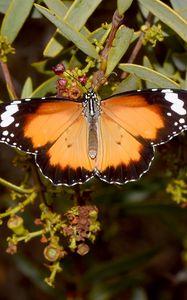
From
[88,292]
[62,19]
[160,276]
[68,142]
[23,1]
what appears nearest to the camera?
[62,19]

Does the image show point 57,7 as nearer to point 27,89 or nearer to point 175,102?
point 27,89

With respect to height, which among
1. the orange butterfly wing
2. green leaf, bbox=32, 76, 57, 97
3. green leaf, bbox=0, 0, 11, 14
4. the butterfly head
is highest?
green leaf, bbox=0, 0, 11, 14

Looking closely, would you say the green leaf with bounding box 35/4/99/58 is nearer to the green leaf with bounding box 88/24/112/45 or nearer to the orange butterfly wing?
the green leaf with bounding box 88/24/112/45

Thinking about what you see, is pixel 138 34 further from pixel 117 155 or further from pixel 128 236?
pixel 128 236

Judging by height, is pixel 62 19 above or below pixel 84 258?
above

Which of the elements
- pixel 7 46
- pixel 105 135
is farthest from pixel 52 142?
pixel 7 46

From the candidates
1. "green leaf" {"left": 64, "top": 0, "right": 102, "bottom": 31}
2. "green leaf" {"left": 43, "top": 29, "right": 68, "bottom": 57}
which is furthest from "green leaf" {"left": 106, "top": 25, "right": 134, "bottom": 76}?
"green leaf" {"left": 43, "top": 29, "right": 68, "bottom": 57}
